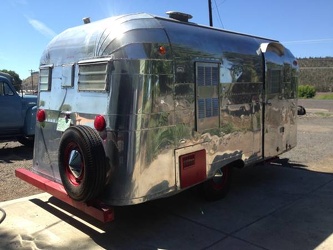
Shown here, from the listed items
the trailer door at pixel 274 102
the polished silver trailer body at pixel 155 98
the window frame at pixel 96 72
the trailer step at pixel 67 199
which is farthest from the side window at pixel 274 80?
the trailer step at pixel 67 199

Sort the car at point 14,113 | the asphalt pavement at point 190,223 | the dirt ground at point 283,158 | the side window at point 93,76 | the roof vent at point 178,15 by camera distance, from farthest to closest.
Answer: the car at point 14,113 < the dirt ground at point 283,158 < the roof vent at point 178,15 < the asphalt pavement at point 190,223 < the side window at point 93,76

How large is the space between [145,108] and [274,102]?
320cm

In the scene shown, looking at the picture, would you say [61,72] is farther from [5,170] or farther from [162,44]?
[5,170]

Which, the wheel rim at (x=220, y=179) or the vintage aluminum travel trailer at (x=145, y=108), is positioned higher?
the vintage aluminum travel trailer at (x=145, y=108)

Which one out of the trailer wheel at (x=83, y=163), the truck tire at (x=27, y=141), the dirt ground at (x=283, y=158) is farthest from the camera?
the truck tire at (x=27, y=141)

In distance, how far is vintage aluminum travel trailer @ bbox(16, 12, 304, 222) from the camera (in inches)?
156

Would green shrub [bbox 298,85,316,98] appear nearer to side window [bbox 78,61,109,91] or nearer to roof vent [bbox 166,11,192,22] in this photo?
roof vent [bbox 166,11,192,22]

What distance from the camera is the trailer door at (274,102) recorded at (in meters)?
6.16

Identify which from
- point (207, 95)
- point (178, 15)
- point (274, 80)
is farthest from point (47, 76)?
point (274, 80)

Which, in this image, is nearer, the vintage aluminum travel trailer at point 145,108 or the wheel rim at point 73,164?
the vintage aluminum travel trailer at point 145,108

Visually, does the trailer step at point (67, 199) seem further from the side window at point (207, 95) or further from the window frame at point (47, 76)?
the side window at point (207, 95)

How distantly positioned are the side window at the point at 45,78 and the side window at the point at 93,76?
2.56 ft

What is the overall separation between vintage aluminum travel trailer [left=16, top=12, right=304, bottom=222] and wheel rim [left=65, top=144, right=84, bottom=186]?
0.01m

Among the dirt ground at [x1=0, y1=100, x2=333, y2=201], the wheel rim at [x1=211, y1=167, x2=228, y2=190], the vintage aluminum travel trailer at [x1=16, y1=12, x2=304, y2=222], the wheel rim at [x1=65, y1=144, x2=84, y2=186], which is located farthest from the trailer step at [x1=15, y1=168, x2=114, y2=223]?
the wheel rim at [x1=211, y1=167, x2=228, y2=190]
